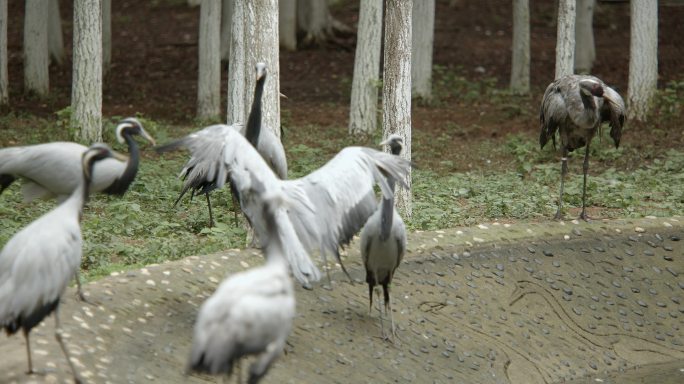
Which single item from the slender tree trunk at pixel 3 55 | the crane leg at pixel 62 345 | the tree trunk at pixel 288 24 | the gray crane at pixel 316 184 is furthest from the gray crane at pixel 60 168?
the tree trunk at pixel 288 24

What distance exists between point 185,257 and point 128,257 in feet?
2.02

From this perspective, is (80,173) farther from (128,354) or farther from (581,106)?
(581,106)

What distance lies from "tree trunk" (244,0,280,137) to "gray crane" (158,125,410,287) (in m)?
1.92

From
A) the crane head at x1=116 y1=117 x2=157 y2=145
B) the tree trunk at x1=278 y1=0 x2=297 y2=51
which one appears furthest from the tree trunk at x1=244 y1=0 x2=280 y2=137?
the tree trunk at x1=278 y1=0 x2=297 y2=51

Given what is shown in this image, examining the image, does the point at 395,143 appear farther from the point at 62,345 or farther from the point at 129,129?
the point at 62,345

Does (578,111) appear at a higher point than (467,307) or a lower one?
higher

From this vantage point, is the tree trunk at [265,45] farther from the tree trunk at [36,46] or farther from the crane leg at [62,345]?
the tree trunk at [36,46]

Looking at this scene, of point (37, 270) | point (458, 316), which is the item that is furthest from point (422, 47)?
point (37, 270)

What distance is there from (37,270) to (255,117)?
318cm

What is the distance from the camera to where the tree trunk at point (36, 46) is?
1941cm

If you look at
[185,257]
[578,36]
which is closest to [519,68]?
→ [578,36]

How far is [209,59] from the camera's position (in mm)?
18766

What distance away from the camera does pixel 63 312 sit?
26.8 ft

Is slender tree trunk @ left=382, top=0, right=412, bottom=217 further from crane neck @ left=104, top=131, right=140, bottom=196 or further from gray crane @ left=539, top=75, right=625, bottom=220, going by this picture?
crane neck @ left=104, top=131, right=140, bottom=196
